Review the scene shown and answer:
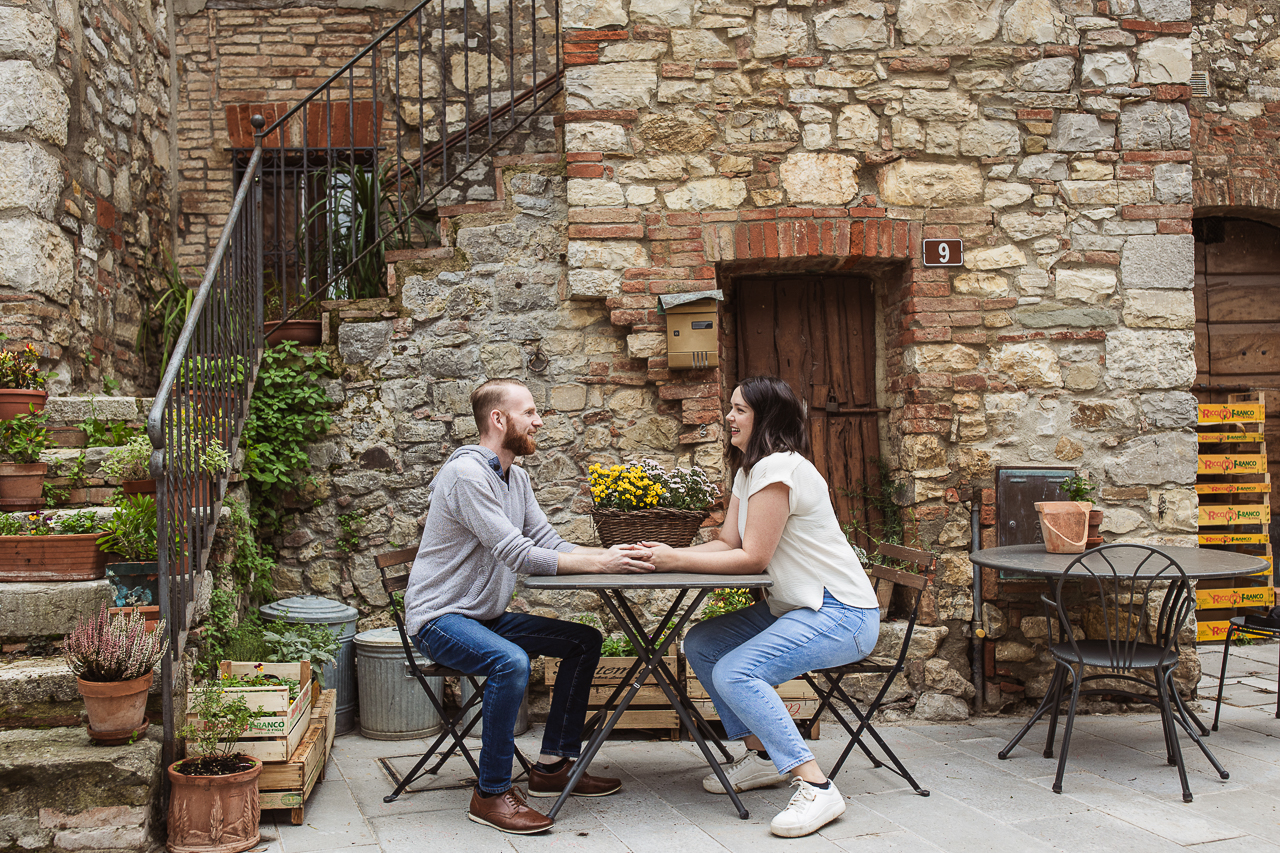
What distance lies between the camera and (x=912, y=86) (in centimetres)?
463

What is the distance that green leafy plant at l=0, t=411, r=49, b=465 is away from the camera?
3.87 m

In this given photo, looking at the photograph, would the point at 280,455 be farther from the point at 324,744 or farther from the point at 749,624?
Answer: the point at 749,624

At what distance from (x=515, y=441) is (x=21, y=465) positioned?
2.11 meters

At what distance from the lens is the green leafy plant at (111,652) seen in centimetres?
285

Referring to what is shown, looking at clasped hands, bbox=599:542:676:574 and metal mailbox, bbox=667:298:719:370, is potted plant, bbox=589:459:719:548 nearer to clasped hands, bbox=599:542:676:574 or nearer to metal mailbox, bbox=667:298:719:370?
clasped hands, bbox=599:542:676:574

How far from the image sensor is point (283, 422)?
4645 millimetres

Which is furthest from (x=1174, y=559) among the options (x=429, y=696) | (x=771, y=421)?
(x=429, y=696)

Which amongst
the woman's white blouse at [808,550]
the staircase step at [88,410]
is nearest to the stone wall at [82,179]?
the staircase step at [88,410]

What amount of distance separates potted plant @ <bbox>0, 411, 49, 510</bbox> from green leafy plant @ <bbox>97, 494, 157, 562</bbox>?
0.68m

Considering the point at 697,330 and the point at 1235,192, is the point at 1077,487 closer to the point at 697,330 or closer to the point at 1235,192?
the point at 697,330

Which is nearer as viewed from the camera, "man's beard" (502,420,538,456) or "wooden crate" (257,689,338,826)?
"wooden crate" (257,689,338,826)

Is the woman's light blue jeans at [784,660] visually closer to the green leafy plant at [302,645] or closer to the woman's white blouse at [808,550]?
the woman's white blouse at [808,550]

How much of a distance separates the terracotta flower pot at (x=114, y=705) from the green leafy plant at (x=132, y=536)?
58 centimetres

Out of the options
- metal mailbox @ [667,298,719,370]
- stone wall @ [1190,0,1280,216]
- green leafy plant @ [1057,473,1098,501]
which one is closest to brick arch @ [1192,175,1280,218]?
stone wall @ [1190,0,1280,216]
